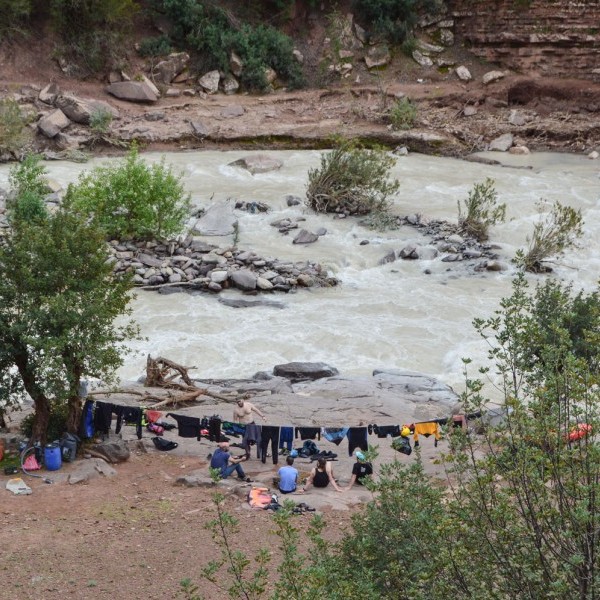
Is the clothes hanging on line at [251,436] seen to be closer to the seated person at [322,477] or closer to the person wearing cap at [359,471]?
the seated person at [322,477]

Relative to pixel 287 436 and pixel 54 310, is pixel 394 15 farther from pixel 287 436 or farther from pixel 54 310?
pixel 54 310

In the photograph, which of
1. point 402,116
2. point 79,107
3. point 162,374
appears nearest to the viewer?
point 162,374

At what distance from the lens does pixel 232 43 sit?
40.7 metres

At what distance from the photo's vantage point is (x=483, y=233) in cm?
2519

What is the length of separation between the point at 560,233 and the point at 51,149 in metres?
18.9

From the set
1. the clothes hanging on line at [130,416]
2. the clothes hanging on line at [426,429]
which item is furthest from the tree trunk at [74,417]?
the clothes hanging on line at [426,429]

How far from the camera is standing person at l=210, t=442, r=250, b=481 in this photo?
12.9 m

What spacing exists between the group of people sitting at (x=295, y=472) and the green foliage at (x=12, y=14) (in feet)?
101

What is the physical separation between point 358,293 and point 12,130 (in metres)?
15.2

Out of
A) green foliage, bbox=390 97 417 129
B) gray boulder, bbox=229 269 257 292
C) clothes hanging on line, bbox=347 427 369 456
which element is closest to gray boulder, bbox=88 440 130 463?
clothes hanging on line, bbox=347 427 369 456

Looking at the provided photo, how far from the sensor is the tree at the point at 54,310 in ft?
40.9

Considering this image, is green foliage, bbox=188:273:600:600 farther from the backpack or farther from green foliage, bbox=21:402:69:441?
green foliage, bbox=21:402:69:441

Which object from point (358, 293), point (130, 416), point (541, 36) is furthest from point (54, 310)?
point (541, 36)

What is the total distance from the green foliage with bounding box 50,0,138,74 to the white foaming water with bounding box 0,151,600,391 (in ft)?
31.9
